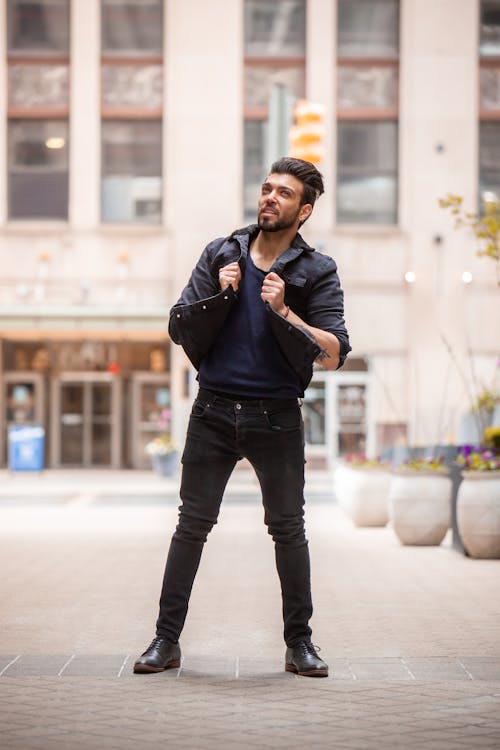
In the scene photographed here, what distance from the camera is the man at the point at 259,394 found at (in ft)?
18.6

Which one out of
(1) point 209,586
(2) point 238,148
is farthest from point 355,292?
(1) point 209,586

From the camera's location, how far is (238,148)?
3008cm

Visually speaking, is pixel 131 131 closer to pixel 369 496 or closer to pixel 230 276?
pixel 369 496

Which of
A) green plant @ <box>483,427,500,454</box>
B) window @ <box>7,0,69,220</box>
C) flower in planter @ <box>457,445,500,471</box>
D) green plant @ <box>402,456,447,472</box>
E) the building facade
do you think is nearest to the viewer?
flower in planter @ <box>457,445,500,471</box>

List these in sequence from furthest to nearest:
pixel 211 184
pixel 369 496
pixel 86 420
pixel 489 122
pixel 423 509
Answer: pixel 86 420
pixel 489 122
pixel 211 184
pixel 369 496
pixel 423 509

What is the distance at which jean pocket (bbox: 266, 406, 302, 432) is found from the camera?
18.8ft

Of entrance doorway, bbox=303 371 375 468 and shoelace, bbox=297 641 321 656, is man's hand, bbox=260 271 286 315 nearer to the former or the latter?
shoelace, bbox=297 641 321 656

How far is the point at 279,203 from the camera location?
5.71 m

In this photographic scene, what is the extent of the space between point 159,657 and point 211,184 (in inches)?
986

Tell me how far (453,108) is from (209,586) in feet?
75.3

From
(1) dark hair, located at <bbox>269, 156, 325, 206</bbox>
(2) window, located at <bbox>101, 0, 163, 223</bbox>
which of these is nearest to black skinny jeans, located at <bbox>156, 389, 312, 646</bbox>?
(1) dark hair, located at <bbox>269, 156, 325, 206</bbox>

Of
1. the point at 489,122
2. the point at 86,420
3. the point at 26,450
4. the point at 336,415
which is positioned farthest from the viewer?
the point at 86,420

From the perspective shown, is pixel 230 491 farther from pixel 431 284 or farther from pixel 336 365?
pixel 336 365

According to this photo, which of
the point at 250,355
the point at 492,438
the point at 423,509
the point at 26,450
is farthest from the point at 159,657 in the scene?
the point at 26,450
